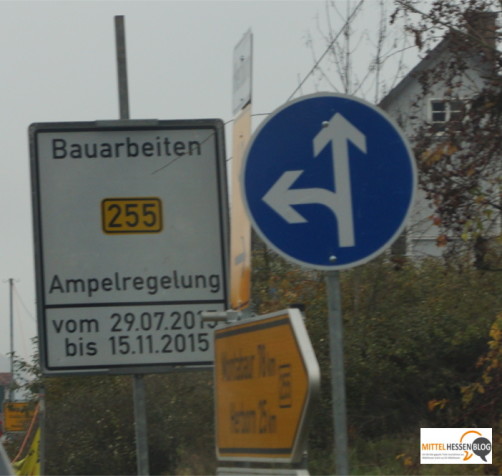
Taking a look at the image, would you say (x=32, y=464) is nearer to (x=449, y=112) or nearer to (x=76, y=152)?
(x=449, y=112)

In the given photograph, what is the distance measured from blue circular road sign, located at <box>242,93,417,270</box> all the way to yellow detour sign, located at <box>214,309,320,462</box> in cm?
33

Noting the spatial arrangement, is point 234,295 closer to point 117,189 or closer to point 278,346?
point 278,346

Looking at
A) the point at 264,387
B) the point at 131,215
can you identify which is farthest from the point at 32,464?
the point at 264,387

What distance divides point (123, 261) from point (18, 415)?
1679 cm

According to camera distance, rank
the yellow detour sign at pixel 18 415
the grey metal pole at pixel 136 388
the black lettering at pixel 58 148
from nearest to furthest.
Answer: the grey metal pole at pixel 136 388, the black lettering at pixel 58 148, the yellow detour sign at pixel 18 415

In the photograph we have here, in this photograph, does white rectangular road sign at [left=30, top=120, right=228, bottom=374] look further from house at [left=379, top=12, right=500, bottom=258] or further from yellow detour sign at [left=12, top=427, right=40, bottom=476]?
yellow detour sign at [left=12, top=427, right=40, bottom=476]

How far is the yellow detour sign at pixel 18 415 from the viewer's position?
18.7 metres

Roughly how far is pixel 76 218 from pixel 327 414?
10000mm

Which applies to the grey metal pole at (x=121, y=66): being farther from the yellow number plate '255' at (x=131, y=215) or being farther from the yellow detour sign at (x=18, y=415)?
the yellow detour sign at (x=18, y=415)

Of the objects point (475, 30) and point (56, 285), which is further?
point (475, 30)

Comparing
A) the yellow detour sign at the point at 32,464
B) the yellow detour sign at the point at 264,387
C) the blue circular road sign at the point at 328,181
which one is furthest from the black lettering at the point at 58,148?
the yellow detour sign at the point at 32,464

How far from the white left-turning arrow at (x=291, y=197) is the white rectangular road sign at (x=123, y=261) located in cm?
182

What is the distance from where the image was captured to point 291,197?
145 inches

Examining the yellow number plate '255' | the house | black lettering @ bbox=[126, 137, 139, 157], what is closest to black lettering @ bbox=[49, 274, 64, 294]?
the yellow number plate '255'
